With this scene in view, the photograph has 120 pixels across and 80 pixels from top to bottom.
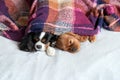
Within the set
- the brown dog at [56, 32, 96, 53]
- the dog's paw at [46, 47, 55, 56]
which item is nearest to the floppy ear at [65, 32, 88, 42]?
the brown dog at [56, 32, 96, 53]

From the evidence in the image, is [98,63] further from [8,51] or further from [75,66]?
[8,51]

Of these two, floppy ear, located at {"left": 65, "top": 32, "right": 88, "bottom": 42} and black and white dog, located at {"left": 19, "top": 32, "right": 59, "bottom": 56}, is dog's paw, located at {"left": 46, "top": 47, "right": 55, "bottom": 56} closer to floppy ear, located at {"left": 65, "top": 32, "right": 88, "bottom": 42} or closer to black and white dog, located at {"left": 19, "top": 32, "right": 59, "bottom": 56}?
black and white dog, located at {"left": 19, "top": 32, "right": 59, "bottom": 56}

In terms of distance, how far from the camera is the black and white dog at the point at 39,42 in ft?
3.48

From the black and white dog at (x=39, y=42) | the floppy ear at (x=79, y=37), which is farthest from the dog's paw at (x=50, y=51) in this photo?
the floppy ear at (x=79, y=37)

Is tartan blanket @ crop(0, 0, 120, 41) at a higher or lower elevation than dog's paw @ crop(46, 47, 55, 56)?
higher

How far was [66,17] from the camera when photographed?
1.15 meters

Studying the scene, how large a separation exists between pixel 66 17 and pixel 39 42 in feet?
0.63

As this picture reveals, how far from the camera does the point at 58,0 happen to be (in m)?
1.24

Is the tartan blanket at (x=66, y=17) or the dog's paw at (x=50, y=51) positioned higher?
the tartan blanket at (x=66, y=17)

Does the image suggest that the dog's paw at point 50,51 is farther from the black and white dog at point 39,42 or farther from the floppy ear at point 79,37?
the floppy ear at point 79,37

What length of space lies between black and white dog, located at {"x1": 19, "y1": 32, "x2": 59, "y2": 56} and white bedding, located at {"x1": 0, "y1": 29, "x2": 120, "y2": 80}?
0.02 m

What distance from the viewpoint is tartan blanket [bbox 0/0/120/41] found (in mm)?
1116

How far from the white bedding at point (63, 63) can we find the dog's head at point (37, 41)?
25 mm

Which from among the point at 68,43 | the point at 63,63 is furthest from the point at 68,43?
the point at 63,63
